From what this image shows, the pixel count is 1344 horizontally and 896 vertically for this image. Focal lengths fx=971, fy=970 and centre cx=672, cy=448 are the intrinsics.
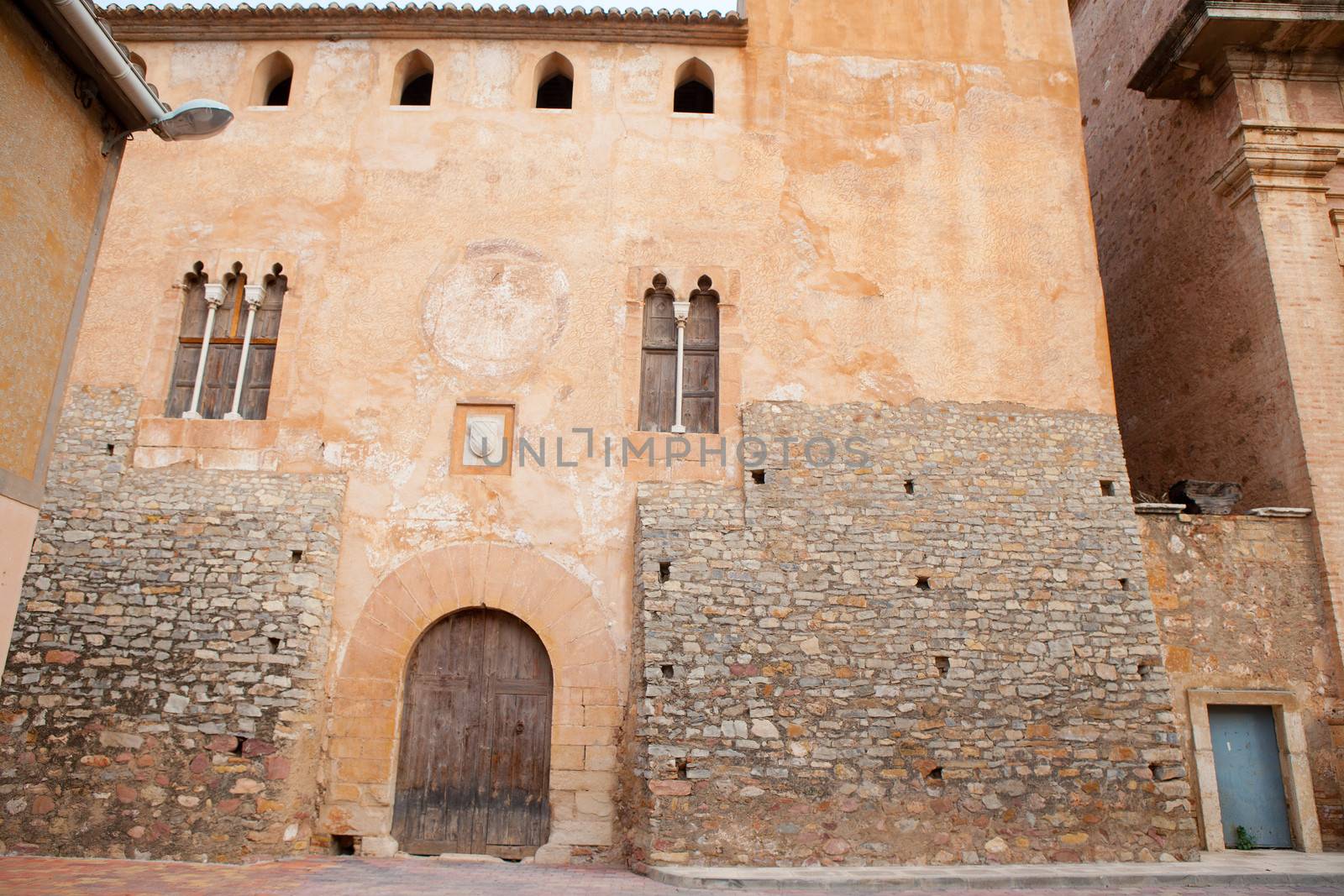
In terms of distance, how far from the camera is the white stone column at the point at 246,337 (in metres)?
9.28

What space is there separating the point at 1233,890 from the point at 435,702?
6.42m

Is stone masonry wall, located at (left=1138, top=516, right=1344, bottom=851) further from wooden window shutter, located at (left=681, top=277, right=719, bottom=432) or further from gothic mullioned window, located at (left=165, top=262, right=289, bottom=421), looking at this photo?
gothic mullioned window, located at (left=165, top=262, right=289, bottom=421)

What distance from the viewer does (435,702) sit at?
8.51 meters

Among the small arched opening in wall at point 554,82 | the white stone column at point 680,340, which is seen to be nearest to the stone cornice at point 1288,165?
the white stone column at point 680,340

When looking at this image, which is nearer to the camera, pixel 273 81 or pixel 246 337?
pixel 246 337

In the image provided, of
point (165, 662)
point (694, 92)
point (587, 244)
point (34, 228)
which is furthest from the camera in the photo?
point (694, 92)

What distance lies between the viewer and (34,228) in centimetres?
532

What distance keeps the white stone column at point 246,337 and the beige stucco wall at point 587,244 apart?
0.22m

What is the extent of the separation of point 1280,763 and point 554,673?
21.6ft

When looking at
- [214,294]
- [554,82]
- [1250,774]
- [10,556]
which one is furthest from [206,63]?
[1250,774]

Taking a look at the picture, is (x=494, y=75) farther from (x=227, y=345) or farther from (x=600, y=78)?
(x=227, y=345)

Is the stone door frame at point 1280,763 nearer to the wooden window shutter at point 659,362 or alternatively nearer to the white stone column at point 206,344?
the wooden window shutter at point 659,362

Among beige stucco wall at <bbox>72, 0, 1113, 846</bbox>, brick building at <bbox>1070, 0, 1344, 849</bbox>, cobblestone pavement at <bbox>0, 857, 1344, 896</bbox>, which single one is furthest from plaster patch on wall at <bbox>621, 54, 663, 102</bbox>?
cobblestone pavement at <bbox>0, 857, 1344, 896</bbox>
